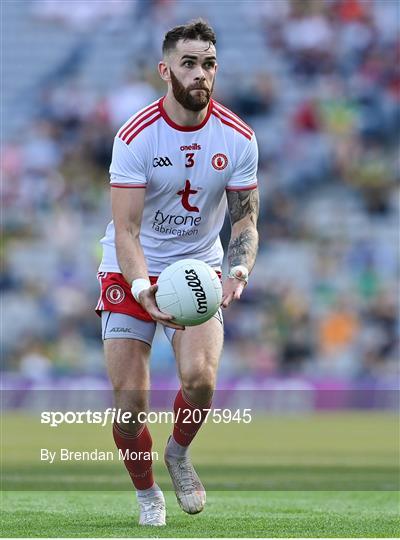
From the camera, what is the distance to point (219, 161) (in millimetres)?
7340

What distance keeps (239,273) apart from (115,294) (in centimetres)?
78

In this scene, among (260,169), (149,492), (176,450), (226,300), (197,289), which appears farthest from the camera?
(260,169)

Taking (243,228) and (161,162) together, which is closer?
(161,162)

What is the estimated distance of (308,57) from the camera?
22859 millimetres

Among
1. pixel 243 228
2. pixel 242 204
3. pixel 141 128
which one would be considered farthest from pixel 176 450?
pixel 141 128

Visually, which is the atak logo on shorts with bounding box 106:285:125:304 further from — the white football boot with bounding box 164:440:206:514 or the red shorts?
the white football boot with bounding box 164:440:206:514

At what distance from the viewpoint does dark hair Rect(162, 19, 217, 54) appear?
707 centimetres

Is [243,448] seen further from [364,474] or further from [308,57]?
[308,57]

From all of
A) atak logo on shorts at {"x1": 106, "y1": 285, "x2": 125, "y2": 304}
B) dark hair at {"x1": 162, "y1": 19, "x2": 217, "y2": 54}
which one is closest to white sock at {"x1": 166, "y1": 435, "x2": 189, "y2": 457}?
atak logo on shorts at {"x1": 106, "y1": 285, "x2": 125, "y2": 304}

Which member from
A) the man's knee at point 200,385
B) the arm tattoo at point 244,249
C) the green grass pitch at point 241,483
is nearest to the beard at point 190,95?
the arm tattoo at point 244,249

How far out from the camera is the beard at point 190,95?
711cm

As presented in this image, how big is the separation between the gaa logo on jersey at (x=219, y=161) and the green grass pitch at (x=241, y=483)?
201cm

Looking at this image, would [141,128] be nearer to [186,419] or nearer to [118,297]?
[118,297]

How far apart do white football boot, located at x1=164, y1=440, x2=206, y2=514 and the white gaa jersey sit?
1.11 meters
